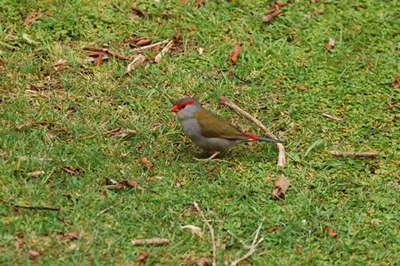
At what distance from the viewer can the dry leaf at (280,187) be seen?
656cm

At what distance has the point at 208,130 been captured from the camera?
6910 millimetres

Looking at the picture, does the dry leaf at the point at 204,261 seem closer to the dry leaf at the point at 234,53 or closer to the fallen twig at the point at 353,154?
the fallen twig at the point at 353,154

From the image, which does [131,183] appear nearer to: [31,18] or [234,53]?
[234,53]

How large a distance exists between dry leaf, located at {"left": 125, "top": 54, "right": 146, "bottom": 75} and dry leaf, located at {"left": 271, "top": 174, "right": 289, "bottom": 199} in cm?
185

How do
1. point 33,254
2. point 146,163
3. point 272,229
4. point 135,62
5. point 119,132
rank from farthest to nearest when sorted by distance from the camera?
point 135,62
point 119,132
point 146,163
point 272,229
point 33,254

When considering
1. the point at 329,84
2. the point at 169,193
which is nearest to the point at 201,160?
the point at 169,193

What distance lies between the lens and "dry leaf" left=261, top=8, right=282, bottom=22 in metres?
8.57

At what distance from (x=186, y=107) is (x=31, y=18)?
208 centimetres

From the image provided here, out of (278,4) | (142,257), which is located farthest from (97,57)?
(142,257)

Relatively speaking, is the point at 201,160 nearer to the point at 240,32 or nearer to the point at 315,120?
the point at 315,120

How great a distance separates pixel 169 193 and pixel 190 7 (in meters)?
2.72

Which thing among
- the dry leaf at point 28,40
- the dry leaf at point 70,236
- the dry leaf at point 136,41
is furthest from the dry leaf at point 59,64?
the dry leaf at point 70,236

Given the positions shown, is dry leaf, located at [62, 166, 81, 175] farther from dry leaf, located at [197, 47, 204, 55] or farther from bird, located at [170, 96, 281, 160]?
dry leaf, located at [197, 47, 204, 55]

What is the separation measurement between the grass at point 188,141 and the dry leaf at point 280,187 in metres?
0.05
